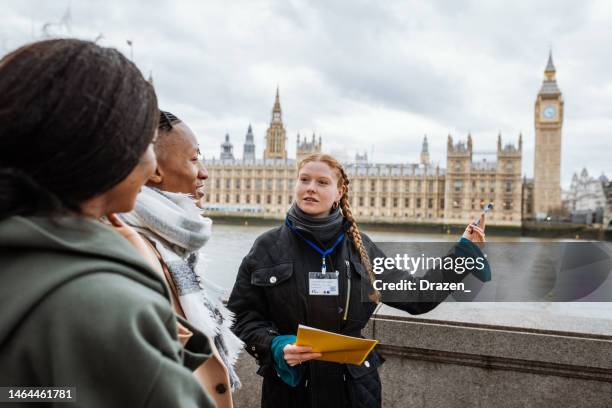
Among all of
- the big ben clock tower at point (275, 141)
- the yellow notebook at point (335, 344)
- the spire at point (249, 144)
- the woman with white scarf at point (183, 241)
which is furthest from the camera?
the spire at point (249, 144)

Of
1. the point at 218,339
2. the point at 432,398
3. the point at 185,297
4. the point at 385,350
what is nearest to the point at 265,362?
the point at 218,339

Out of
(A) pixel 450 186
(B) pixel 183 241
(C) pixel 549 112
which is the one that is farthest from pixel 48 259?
(C) pixel 549 112

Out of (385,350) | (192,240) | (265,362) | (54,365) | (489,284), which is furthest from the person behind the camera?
(385,350)

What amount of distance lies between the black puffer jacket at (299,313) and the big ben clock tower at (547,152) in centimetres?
5316

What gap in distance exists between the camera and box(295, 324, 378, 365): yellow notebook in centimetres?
131

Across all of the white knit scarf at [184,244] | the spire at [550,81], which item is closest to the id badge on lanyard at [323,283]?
the white knit scarf at [184,244]

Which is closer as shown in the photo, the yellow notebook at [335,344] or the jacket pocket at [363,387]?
the yellow notebook at [335,344]

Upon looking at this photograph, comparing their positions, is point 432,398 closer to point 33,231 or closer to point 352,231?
point 352,231

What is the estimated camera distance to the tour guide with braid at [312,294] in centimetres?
162

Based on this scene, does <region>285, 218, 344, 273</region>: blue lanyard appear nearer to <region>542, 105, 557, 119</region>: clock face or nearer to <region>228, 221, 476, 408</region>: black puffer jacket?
<region>228, 221, 476, 408</region>: black puffer jacket

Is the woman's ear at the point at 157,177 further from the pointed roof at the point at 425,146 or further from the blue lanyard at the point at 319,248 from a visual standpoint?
the pointed roof at the point at 425,146

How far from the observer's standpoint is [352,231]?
1852mm

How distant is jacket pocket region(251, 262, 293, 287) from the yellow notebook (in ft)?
1.11

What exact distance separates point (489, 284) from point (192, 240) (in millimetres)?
1514
